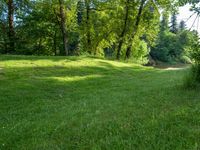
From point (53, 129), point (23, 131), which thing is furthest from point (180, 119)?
point (23, 131)

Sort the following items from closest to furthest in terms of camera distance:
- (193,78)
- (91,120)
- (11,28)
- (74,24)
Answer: (91,120)
(193,78)
(11,28)
(74,24)

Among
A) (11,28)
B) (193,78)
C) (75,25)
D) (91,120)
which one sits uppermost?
(75,25)

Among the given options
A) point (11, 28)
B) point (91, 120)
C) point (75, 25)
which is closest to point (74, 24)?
point (75, 25)

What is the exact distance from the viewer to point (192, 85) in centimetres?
952

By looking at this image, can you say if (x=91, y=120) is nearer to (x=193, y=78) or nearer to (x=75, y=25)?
(x=193, y=78)

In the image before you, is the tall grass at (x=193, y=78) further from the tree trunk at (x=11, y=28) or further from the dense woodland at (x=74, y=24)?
the tree trunk at (x=11, y=28)

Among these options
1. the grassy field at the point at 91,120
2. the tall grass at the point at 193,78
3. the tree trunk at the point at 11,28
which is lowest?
the grassy field at the point at 91,120

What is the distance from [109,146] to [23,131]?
1947 mm

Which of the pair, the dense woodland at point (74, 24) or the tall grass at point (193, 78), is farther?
the dense woodland at point (74, 24)

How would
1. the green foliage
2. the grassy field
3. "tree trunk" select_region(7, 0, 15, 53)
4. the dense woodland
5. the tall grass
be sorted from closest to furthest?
1. the grassy field
2. the tall grass
3. "tree trunk" select_region(7, 0, 15, 53)
4. the dense woodland
5. the green foliage

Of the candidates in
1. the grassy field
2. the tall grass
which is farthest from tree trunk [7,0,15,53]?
the tall grass

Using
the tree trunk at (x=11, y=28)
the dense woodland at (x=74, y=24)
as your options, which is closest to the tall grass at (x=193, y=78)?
the dense woodland at (x=74, y=24)

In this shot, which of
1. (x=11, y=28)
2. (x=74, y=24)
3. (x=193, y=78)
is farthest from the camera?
(x=74, y=24)

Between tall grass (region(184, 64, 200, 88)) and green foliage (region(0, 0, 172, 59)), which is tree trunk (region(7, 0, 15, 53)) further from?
tall grass (region(184, 64, 200, 88))
